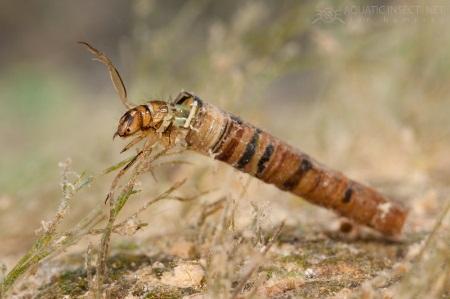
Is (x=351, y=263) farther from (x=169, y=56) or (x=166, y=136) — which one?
(x=169, y=56)

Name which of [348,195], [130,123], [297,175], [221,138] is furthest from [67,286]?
[348,195]

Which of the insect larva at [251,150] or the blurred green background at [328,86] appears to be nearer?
the insect larva at [251,150]

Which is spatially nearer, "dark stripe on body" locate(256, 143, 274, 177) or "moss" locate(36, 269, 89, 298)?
"moss" locate(36, 269, 89, 298)

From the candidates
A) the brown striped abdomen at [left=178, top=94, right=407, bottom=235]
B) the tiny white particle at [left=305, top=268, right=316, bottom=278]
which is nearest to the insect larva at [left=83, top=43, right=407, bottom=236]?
the brown striped abdomen at [left=178, top=94, right=407, bottom=235]

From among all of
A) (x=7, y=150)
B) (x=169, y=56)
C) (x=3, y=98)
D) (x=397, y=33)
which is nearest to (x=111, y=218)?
(x=169, y=56)

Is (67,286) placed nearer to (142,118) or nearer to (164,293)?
(164,293)

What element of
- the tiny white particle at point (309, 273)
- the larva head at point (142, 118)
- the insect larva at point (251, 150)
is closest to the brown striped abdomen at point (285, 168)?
the insect larva at point (251, 150)

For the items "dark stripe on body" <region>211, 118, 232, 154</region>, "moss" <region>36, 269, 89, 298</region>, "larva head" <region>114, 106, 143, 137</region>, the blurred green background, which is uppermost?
the blurred green background

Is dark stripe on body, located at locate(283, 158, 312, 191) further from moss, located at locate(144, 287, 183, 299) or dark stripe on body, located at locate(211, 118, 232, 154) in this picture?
moss, located at locate(144, 287, 183, 299)

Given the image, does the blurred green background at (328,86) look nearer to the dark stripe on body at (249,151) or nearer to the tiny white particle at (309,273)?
the dark stripe on body at (249,151)
